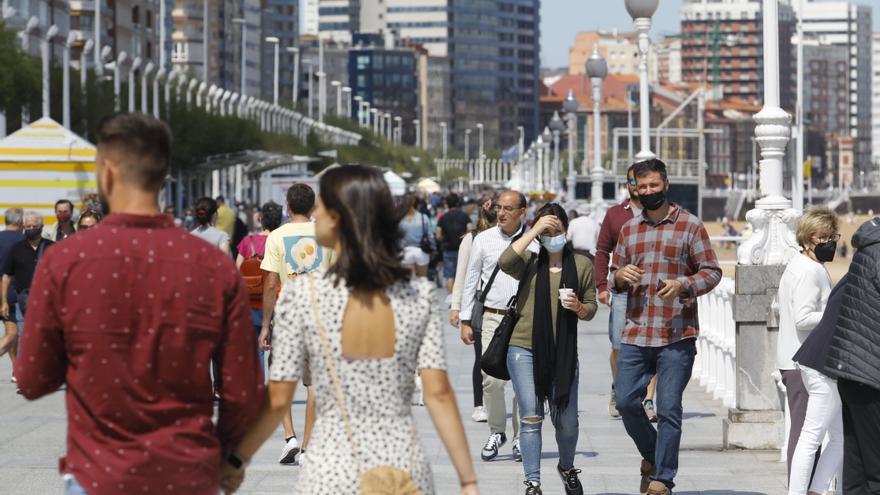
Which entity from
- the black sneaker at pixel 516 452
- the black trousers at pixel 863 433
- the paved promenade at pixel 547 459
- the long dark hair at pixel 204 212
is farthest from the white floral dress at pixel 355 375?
the long dark hair at pixel 204 212

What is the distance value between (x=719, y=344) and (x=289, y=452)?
17.7 feet

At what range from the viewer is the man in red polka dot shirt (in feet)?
15.2

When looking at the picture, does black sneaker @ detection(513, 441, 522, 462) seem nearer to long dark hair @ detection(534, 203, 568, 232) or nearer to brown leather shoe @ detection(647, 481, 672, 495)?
long dark hair @ detection(534, 203, 568, 232)

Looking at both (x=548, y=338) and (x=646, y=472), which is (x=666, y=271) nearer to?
(x=548, y=338)

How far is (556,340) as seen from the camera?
9.51m

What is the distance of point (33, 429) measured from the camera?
12.9m

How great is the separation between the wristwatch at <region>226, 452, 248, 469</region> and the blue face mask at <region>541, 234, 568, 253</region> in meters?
4.64

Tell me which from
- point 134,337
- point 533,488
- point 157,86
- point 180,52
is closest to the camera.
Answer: point 134,337

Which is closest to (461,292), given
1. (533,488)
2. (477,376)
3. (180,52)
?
(477,376)

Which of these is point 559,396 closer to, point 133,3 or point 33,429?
point 33,429

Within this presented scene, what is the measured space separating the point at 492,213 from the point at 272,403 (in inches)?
339

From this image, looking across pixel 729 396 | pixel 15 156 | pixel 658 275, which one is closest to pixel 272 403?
pixel 658 275

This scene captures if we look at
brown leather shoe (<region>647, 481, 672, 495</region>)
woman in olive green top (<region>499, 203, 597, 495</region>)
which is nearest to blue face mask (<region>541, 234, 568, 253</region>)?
woman in olive green top (<region>499, 203, 597, 495</region>)

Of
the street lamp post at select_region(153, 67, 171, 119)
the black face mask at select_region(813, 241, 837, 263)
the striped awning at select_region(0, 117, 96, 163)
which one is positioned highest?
the street lamp post at select_region(153, 67, 171, 119)
